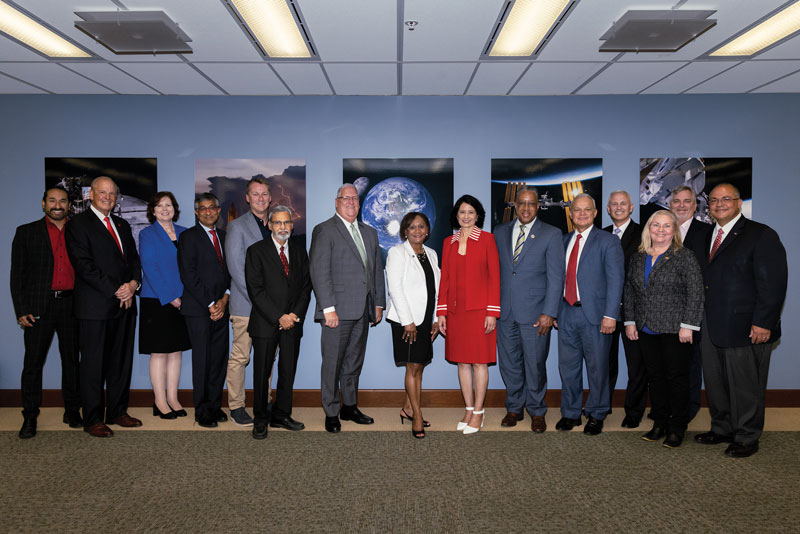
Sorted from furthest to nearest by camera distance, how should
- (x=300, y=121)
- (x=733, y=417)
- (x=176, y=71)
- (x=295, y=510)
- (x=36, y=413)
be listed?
(x=300, y=121) < (x=176, y=71) < (x=36, y=413) < (x=733, y=417) < (x=295, y=510)

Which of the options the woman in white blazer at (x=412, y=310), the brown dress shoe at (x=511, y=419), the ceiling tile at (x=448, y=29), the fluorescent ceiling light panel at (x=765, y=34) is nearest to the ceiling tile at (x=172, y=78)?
the ceiling tile at (x=448, y=29)

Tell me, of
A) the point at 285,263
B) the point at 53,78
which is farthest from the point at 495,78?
the point at 53,78

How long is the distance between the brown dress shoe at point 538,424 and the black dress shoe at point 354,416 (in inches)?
54.6

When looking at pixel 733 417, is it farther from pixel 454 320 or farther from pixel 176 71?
pixel 176 71

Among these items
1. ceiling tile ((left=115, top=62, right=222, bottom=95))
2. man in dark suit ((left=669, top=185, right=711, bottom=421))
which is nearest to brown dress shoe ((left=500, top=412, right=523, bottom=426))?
man in dark suit ((left=669, top=185, right=711, bottom=421))

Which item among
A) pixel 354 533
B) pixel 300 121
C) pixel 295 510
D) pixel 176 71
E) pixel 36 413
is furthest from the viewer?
pixel 300 121

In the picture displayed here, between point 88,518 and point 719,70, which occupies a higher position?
point 719,70

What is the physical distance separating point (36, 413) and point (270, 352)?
6.50ft

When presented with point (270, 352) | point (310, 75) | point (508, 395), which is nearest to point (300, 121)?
point (310, 75)

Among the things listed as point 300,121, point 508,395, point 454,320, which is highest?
point 300,121

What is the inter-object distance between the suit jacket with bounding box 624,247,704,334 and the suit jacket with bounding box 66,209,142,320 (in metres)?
4.25

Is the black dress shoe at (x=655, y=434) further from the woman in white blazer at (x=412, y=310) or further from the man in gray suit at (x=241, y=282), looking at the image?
the man in gray suit at (x=241, y=282)

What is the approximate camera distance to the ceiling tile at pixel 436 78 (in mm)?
3918

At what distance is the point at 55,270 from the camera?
152 inches
